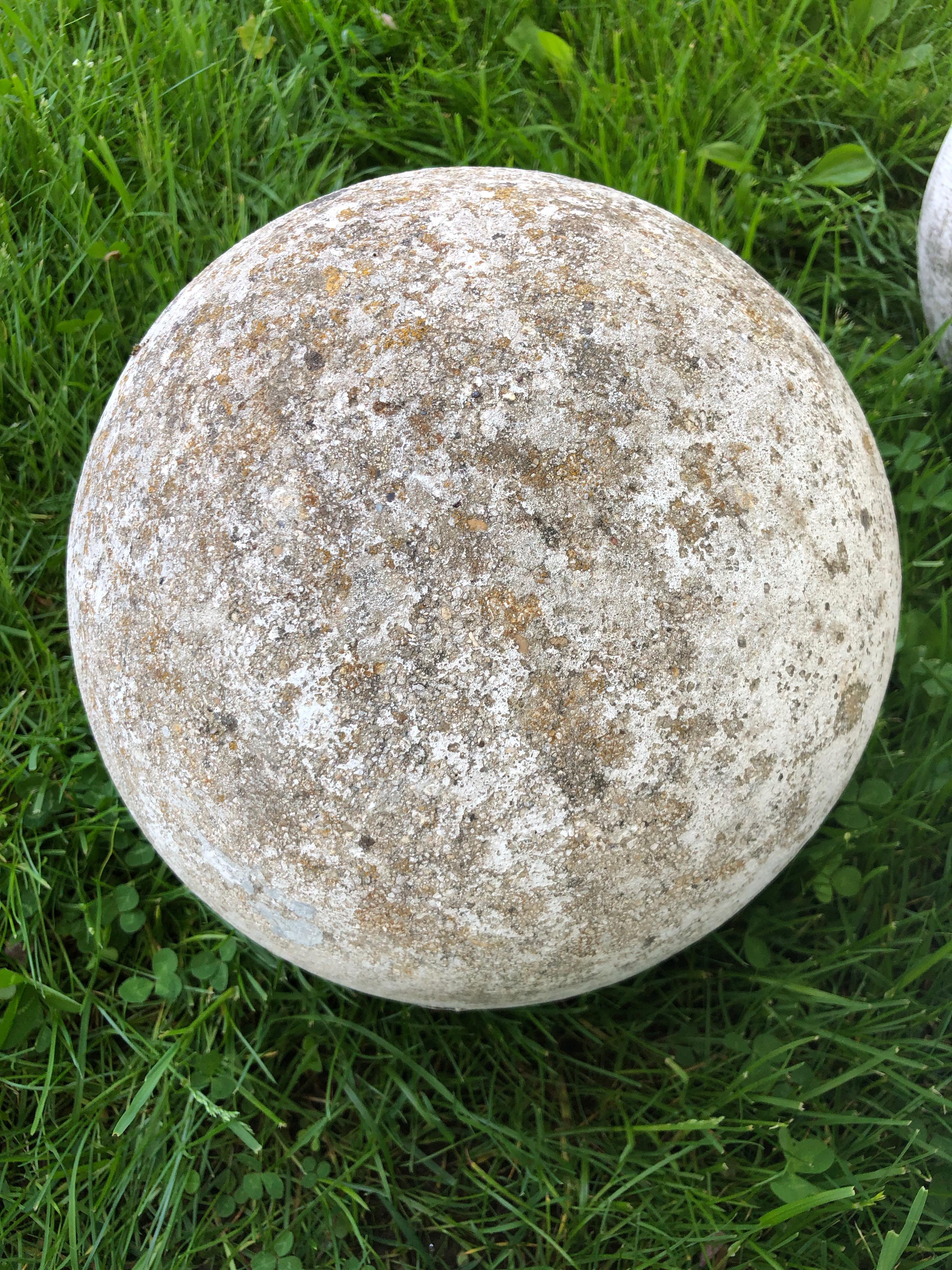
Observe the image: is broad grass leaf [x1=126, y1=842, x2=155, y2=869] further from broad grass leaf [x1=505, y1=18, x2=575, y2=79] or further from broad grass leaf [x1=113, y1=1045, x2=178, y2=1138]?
broad grass leaf [x1=505, y1=18, x2=575, y2=79]

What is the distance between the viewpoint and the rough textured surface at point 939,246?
2.65 metres

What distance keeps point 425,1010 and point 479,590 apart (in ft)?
4.36

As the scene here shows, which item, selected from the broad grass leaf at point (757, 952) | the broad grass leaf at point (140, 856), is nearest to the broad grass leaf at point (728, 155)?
the broad grass leaf at point (757, 952)

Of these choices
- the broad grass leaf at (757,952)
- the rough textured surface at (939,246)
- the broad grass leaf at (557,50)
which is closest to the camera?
the broad grass leaf at (757,952)

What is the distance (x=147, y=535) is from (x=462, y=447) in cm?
54

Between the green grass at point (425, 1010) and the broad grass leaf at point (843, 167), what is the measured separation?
0.06m

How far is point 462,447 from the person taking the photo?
1.52m

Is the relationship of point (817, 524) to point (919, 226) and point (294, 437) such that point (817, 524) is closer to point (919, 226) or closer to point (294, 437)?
point (294, 437)

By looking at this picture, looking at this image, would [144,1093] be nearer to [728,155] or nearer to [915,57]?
[728,155]

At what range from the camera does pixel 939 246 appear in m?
2.71

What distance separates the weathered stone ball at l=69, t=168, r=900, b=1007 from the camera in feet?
4.92

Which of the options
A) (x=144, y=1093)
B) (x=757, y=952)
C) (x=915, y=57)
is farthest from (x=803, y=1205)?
(x=915, y=57)

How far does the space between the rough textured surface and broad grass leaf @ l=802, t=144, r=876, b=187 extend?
0.31m

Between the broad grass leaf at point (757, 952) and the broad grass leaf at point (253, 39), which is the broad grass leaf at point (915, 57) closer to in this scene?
the broad grass leaf at point (253, 39)
